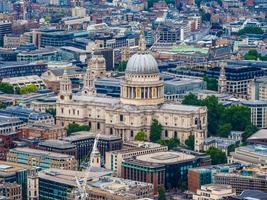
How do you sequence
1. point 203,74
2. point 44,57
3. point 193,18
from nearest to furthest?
point 203,74
point 44,57
point 193,18

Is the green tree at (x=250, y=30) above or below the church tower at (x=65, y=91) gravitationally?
below

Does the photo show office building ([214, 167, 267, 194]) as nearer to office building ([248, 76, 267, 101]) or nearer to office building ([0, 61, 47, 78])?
office building ([248, 76, 267, 101])

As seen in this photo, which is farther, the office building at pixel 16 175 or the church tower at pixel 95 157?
the church tower at pixel 95 157

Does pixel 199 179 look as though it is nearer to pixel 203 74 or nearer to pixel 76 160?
pixel 76 160

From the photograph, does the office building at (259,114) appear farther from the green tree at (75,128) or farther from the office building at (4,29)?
the office building at (4,29)

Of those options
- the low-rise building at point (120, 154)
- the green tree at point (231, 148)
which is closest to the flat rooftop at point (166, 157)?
the low-rise building at point (120, 154)

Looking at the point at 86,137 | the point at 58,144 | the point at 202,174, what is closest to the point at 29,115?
the point at 86,137

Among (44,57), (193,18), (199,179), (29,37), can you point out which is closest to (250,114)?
(199,179)

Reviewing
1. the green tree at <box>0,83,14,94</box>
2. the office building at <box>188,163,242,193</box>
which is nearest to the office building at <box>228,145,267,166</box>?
the office building at <box>188,163,242,193</box>
